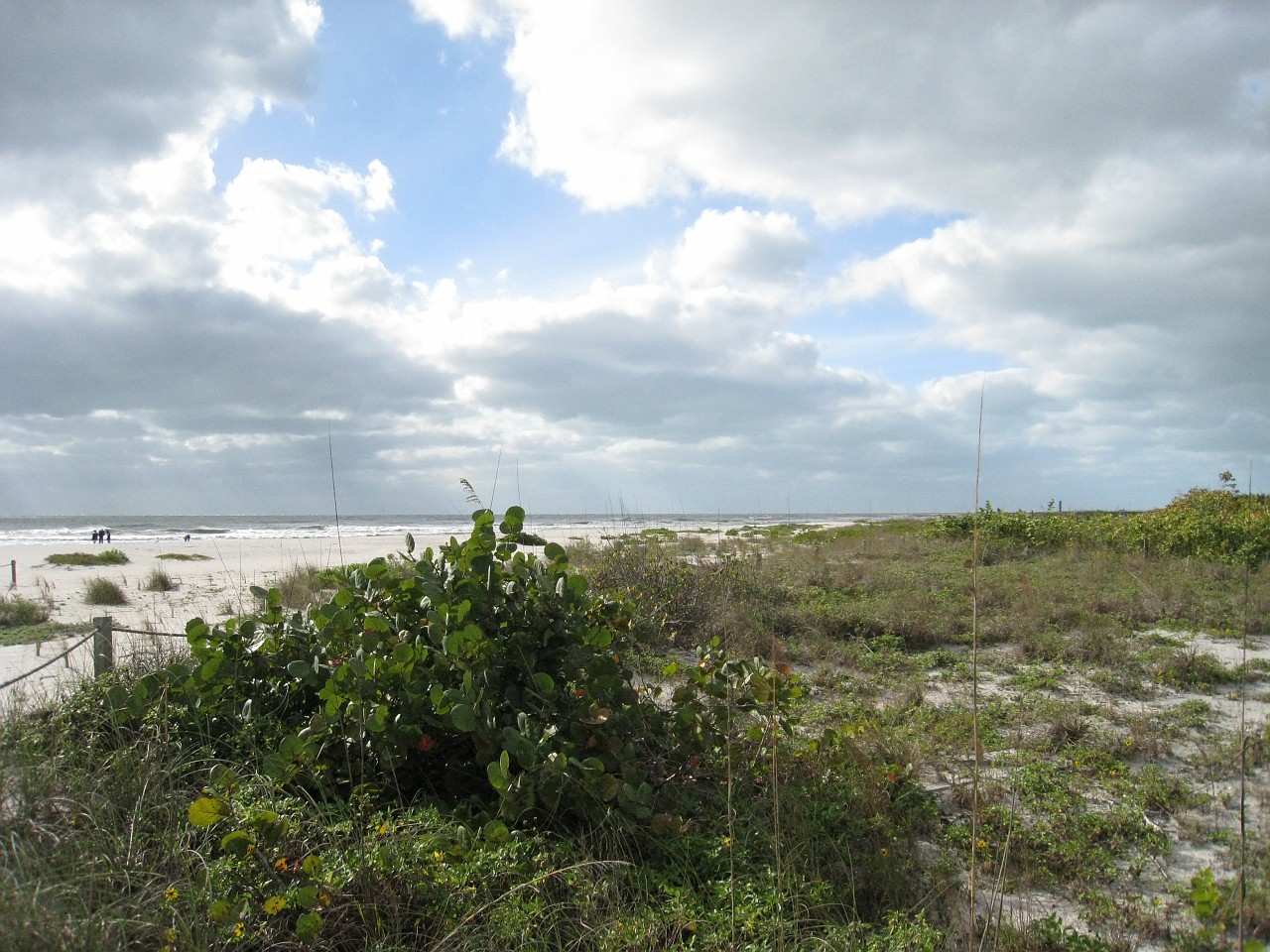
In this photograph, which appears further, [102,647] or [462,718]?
[102,647]

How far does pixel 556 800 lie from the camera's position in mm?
3285

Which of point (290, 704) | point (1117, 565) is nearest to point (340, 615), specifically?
point (290, 704)

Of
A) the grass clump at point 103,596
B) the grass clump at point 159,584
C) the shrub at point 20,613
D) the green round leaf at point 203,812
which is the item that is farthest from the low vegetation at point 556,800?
the grass clump at point 159,584

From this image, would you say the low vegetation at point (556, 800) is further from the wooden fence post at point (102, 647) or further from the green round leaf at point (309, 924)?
the wooden fence post at point (102, 647)

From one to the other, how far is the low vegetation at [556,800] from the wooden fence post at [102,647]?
0.87ft

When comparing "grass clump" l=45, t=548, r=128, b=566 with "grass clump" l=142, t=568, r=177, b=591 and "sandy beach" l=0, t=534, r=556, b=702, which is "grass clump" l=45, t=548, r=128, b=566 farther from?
"grass clump" l=142, t=568, r=177, b=591

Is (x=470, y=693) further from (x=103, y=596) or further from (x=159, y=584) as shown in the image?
(x=159, y=584)

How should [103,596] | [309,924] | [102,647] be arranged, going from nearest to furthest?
[309,924] → [102,647] → [103,596]

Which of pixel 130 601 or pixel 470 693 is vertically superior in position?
pixel 470 693

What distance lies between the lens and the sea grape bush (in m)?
3.42

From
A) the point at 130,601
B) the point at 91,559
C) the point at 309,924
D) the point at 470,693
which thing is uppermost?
the point at 470,693

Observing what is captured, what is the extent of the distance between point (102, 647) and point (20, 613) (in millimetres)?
5692

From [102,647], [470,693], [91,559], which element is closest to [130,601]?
[102,647]

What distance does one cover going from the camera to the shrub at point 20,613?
8.74 meters
